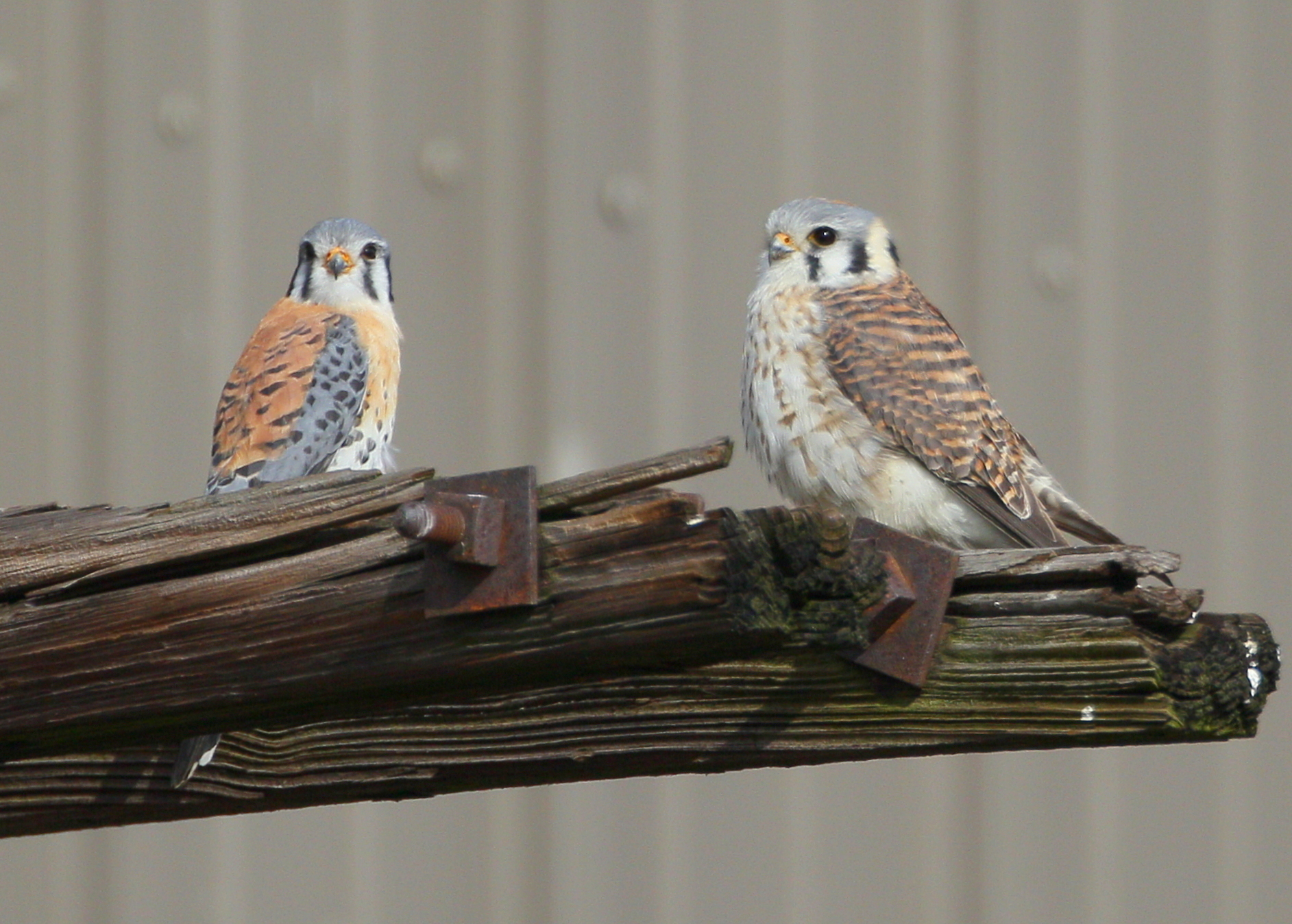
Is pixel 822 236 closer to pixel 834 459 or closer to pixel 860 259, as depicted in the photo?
pixel 860 259

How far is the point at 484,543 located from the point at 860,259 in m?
2.45

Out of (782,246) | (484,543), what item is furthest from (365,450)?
(484,543)

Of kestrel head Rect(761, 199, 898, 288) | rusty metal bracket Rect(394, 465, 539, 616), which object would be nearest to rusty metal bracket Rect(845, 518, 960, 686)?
rusty metal bracket Rect(394, 465, 539, 616)

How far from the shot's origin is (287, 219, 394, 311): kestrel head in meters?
3.92

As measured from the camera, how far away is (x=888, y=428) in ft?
9.93

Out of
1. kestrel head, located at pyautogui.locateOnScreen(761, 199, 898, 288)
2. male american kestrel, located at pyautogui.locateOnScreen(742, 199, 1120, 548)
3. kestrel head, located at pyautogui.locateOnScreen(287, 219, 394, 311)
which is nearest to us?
male american kestrel, located at pyautogui.locateOnScreen(742, 199, 1120, 548)

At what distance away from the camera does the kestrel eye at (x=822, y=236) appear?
345 centimetres

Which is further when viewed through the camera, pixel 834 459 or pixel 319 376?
pixel 319 376

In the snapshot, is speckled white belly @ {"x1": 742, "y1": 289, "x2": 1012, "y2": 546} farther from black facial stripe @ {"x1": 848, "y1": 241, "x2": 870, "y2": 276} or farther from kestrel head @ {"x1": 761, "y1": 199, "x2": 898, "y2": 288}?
black facial stripe @ {"x1": 848, "y1": 241, "x2": 870, "y2": 276}

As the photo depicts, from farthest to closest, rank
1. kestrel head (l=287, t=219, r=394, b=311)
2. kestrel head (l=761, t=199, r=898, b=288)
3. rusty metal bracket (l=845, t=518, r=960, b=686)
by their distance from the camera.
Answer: kestrel head (l=287, t=219, r=394, b=311), kestrel head (l=761, t=199, r=898, b=288), rusty metal bracket (l=845, t=518, r=960, b=686)

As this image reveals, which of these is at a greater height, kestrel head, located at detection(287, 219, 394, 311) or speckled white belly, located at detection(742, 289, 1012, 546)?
kestrel head, located at detection(287, 219, 394, 311)

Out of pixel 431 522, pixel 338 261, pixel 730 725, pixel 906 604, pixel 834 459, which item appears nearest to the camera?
pixel 431 522

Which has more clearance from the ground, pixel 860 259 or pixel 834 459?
pixel 860 259

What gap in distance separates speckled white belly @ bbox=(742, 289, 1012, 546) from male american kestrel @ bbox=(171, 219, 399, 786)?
111cm
